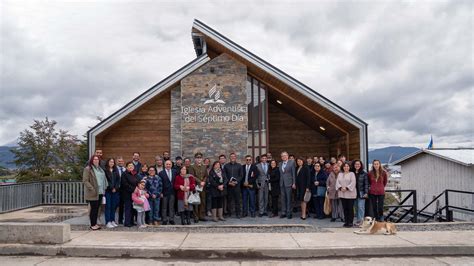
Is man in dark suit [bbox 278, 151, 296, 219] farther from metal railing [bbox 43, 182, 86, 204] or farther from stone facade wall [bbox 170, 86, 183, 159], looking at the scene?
metal railing [bbox 43, 182, 86, 204]

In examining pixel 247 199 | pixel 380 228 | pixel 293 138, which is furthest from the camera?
pixel 293 138

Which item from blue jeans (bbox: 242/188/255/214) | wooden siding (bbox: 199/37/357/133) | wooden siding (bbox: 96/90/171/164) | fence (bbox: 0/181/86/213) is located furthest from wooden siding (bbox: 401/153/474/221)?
fence (bbox: 0/181/86/213)

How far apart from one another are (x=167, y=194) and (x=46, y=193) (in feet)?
25.2

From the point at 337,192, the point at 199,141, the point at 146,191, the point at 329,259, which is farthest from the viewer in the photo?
the point at 199,141

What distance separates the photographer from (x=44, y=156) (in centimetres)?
2397

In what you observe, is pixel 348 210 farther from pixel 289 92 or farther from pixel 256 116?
pixel 256 116

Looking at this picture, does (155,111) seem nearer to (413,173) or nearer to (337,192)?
(337,192)

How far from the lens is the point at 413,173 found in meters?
24.1

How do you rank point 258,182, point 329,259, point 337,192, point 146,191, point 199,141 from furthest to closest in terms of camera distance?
point 199,141 → point 258,182 → point 337,192 → point 146,191 → point 329,259

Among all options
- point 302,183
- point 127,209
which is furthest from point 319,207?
point 127,209

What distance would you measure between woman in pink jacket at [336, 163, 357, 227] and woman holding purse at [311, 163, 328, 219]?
43.4 inches

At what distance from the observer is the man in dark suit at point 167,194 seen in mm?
9867

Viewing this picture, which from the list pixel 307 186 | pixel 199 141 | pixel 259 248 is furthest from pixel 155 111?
pixel 259 248

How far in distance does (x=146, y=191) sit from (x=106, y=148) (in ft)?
14.3
